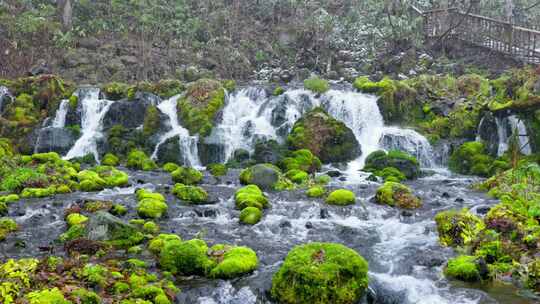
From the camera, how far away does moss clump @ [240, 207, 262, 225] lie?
1432 cm

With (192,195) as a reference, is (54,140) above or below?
above

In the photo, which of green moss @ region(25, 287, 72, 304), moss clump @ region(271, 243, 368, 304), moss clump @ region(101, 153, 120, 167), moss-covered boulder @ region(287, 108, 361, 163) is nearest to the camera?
green moss @ region(25, 287, 72, 304)

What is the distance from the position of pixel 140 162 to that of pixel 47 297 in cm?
1571

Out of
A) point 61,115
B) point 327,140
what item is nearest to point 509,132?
point 327,140

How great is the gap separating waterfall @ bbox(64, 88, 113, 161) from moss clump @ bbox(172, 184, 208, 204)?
10276mm

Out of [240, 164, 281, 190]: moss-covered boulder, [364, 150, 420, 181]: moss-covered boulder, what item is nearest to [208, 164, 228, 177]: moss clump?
[240, 164, 281, 190]: moss-covered boulder

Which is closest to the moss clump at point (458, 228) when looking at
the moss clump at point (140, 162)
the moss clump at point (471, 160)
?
the moss clump at point (471, 160)

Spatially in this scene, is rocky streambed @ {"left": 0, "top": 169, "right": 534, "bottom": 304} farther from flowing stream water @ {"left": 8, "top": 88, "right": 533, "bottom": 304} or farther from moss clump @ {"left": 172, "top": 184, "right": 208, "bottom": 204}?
moss clump @ {"left": 172, "top": 184, "right": 208, "bottom": 204}

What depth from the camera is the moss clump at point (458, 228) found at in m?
12.1

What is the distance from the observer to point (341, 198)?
53.5ft

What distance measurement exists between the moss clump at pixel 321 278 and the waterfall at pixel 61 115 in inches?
877

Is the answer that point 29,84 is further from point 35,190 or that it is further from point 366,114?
point 366,114

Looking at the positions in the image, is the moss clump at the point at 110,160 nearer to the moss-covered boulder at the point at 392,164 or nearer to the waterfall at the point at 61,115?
the waterfall at the point at 61,115

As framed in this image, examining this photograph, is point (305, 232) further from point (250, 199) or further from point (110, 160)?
point (110, 160)
